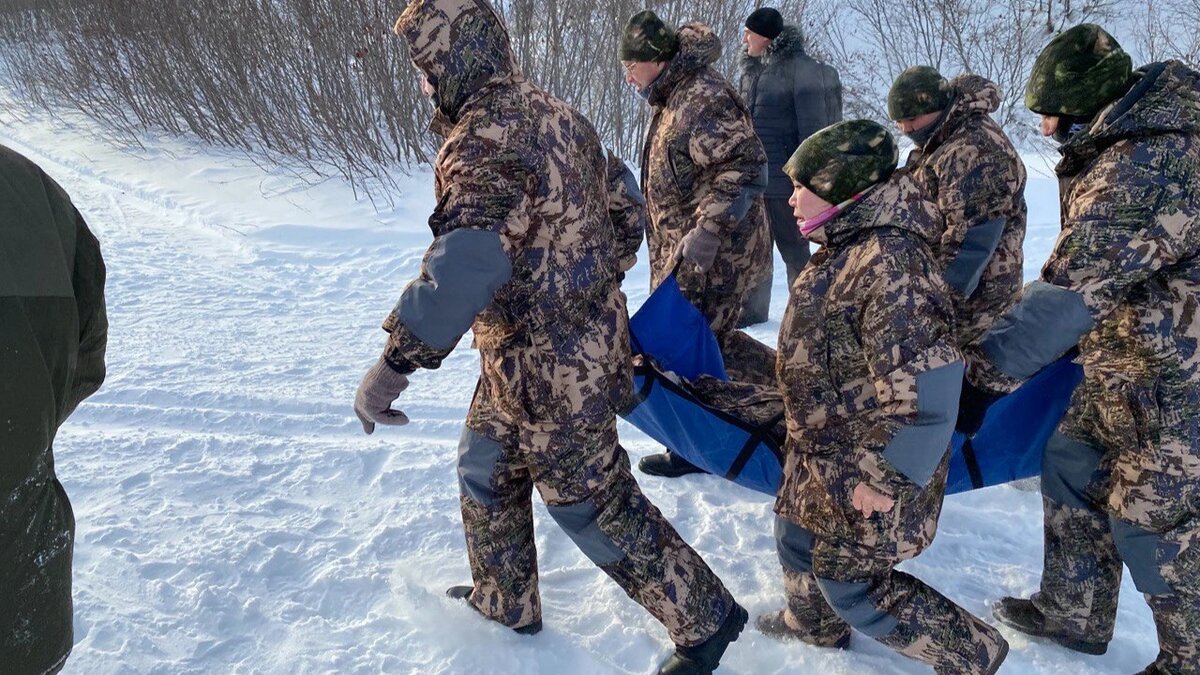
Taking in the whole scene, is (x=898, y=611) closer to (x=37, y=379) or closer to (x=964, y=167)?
(x=964, y=167)

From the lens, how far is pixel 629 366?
9.00 ft

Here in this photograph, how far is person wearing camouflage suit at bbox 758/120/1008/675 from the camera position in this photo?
2.16 m

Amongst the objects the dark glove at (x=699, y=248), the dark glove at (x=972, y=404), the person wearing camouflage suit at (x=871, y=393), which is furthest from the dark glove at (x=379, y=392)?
the dark glove at (x=699, y=248)

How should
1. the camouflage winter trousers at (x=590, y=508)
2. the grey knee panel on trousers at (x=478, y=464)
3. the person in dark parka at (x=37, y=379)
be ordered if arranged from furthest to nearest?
the grey knee panel on trousers at (x=478, y=464) < the camouflage winter trousers at (x=590, y=508) < the person in dark parka at (x=37, y=379)

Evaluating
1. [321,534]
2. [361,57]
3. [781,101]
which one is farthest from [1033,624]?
[361,57]

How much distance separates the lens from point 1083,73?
243cm

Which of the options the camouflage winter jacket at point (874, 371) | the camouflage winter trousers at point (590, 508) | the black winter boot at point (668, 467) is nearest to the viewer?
the camouflage winter jacket at point (874, 371)

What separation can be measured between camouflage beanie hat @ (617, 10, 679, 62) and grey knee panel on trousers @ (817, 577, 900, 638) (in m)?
2.54

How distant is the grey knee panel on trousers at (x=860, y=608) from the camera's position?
96.1 inches

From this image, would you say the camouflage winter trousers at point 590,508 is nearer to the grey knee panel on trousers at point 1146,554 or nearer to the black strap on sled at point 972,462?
the black strap on sled at point 972,462

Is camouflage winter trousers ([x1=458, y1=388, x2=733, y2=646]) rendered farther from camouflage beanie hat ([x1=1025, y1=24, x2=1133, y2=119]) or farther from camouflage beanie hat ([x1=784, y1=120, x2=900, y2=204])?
camouflage beanie hat ([x1=1025, y1=24, x2=1133, y2=119])

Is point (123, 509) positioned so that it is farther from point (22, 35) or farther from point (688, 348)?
point (22, 35)

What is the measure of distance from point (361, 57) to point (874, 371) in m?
8.53

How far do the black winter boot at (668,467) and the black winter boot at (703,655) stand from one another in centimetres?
124
